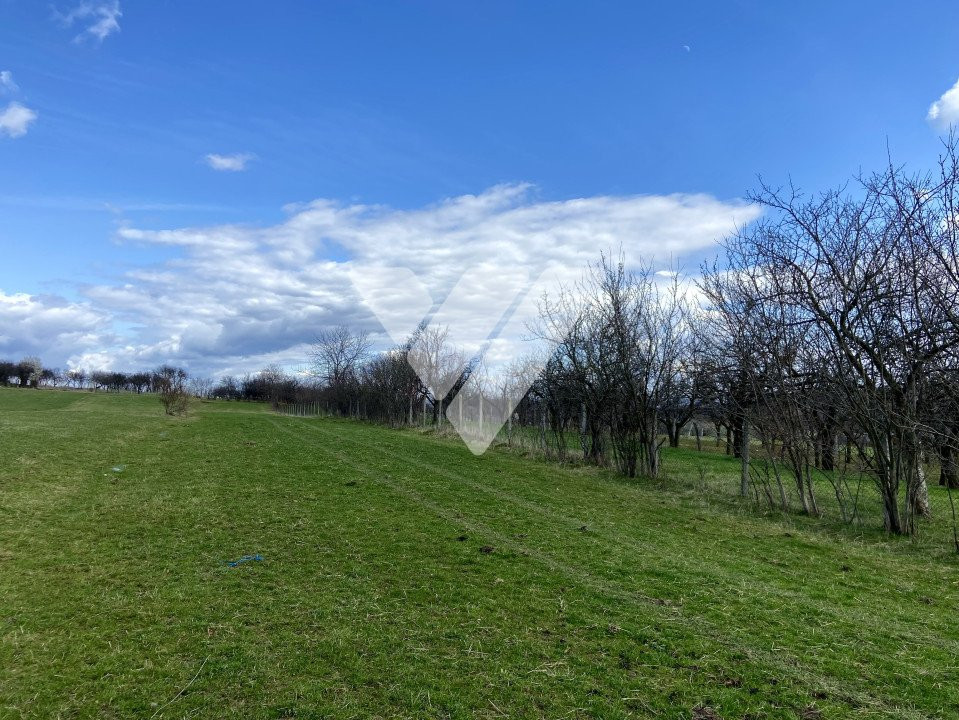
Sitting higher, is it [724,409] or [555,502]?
[724,409]

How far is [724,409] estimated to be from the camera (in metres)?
13.5

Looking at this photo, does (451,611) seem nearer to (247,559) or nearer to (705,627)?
(705,627)

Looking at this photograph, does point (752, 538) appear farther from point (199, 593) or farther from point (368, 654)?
point (199, 593)

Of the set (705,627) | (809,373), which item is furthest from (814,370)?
(705,627)

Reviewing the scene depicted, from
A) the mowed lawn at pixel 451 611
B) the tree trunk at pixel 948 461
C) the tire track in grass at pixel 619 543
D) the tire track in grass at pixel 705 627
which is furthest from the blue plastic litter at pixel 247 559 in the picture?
the tree trunk at pixel 948 461

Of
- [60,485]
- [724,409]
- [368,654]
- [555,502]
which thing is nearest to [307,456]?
[60,485]

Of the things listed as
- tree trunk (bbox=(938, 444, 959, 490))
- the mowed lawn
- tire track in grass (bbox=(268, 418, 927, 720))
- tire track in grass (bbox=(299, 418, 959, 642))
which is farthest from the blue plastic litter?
tree trunk (bbox=(938, 444, 959, 490))

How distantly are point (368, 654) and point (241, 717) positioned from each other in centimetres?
92

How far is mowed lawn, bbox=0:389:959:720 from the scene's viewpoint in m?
3.36

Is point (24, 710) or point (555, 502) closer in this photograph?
point (24, 710)

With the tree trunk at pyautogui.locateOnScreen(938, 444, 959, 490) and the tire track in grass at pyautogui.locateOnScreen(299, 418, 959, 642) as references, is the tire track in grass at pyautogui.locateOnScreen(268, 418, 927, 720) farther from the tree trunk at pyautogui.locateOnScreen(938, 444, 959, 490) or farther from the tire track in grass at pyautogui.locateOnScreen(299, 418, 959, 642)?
the tree trunk at pyautogui.locateOnScreen(938, 444, 959, 490)

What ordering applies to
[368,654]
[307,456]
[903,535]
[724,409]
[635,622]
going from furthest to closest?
[307,456], [724,409], [903,535], [635,622], [368,654]

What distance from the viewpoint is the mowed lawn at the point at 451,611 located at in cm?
336

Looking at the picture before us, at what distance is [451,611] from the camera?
4676 mm
